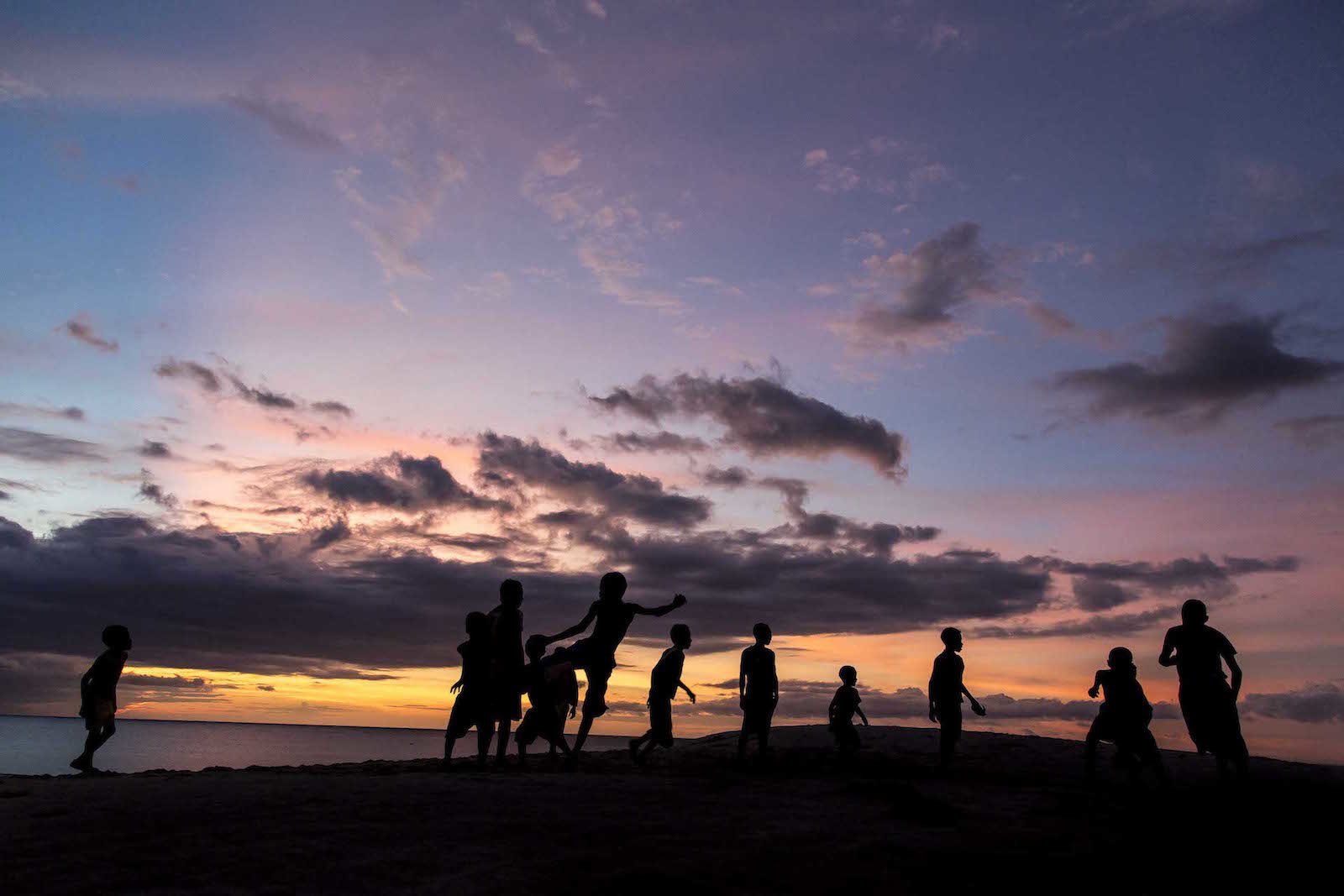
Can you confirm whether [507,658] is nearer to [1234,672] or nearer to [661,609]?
[661,609]

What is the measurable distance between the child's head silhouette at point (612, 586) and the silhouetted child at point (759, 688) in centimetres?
320

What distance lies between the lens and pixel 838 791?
10.1 meters

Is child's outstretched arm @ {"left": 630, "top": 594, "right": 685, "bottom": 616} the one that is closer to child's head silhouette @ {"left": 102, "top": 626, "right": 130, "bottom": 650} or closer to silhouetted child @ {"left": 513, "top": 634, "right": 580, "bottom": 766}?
silhouetted child @ {"left": 513, "top": 634, "right": 580, "bottom": 766}

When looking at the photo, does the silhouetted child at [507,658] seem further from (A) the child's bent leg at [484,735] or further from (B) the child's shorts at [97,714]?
(B) the child's shorts at [97,714]

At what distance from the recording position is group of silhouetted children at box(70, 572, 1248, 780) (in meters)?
12.2

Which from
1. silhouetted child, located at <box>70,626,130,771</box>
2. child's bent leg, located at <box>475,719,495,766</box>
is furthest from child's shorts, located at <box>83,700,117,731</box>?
child's bent leg, located at <box>475,719,495,766</box>

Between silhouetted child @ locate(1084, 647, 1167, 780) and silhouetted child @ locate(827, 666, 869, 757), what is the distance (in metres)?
3.76

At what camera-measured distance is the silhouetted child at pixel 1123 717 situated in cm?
1293

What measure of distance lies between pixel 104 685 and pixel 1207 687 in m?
15.8

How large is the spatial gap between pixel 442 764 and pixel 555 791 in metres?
5.80

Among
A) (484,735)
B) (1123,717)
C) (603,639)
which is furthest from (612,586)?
(1123,717)

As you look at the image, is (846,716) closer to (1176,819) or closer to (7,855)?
(1176,819)

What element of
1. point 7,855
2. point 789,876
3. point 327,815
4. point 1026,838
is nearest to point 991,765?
point 1026,838

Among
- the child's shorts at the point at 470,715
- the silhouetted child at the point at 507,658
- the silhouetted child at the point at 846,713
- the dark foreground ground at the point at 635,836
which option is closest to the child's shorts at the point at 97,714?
the dark foreground ground at the point at 635,836
